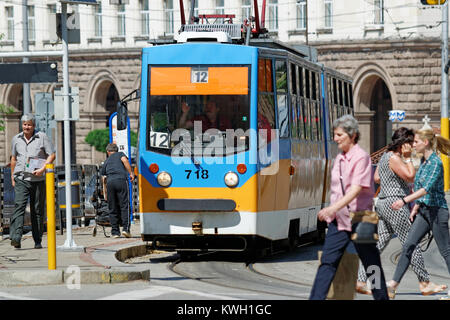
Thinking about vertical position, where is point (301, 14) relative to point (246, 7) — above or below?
below

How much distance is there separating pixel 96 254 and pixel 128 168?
15.4 feet

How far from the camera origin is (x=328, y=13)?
178 ft

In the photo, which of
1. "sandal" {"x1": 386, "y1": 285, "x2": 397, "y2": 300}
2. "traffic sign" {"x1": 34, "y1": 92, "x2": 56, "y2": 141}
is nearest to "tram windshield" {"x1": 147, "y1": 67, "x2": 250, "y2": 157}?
"sandal" {"x1": 386, "y1": 285, "x2": 397, "y2": 300}

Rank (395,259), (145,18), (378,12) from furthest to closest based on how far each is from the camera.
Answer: (145,18), (378,12), (395,259)

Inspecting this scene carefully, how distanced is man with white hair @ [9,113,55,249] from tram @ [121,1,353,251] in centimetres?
145

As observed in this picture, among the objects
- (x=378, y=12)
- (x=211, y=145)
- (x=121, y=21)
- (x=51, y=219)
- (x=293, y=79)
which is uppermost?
(x=121, y=21)

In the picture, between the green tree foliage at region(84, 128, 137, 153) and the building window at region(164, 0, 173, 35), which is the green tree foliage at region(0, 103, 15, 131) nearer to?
the green tree foliage at region(84, 128, 137, 153)

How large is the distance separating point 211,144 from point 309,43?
3706cm

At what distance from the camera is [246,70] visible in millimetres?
A: 17344

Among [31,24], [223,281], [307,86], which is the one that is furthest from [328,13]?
[223,281]

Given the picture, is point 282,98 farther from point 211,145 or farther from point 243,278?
point 243,278

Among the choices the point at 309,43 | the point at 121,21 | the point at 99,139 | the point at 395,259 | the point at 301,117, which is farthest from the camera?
the point at 121,21
